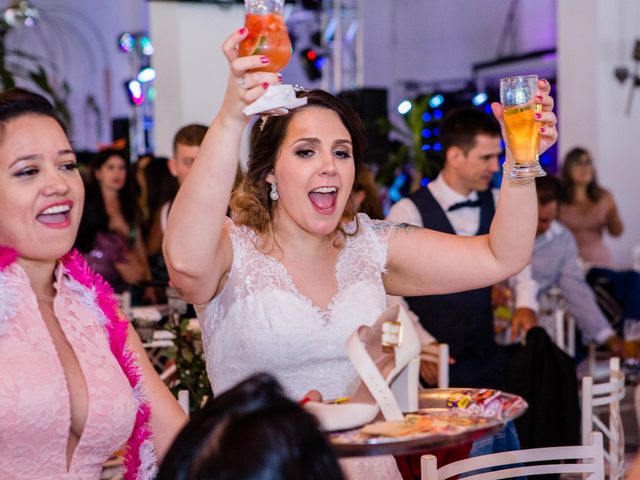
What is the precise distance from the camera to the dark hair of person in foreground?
3.10ft

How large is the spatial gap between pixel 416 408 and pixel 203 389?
5.72ft

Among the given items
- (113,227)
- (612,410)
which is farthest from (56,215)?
(113,227)

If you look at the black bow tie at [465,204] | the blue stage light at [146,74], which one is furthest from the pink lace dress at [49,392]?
the blue stage light at [146,74]

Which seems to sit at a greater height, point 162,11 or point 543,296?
point 162,11

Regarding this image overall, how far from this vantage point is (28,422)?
174 centimetres

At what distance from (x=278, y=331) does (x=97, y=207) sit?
3.73 meters

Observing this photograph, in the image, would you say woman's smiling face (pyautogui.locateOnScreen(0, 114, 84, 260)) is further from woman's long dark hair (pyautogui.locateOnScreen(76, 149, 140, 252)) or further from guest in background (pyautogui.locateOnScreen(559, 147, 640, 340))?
guest in background (pyautogui.locateOnScreen(559, 147, 640, 340))

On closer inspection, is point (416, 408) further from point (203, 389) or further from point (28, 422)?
point (203, 389)

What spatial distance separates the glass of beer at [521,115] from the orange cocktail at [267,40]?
0.51 metres

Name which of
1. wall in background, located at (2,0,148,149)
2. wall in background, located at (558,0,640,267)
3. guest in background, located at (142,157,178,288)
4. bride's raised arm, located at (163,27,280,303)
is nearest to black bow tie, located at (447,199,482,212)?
guest in background, located at (142,157,178,288)

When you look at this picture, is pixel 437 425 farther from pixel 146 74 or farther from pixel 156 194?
pixel 146 74

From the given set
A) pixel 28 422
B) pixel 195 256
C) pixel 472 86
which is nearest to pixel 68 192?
pixel 195 256

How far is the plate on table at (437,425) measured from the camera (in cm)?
146

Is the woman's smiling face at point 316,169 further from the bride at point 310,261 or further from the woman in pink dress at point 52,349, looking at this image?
the woman in pink dress at point 52,349
